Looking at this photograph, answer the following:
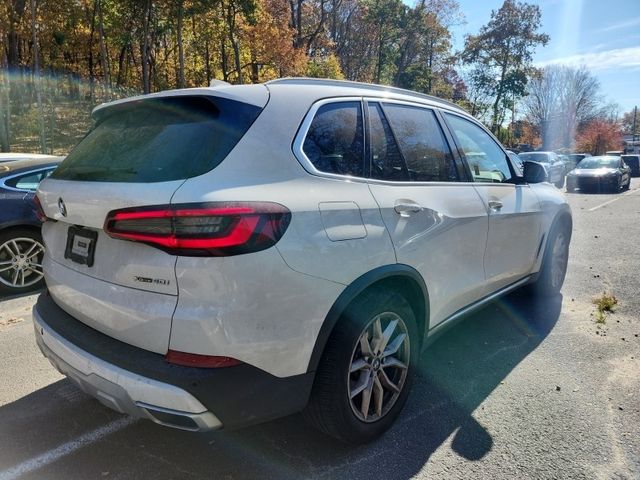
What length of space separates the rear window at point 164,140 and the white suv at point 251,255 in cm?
1

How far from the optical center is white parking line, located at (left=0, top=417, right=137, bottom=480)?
242 centimetres

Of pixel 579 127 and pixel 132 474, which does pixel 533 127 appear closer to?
pixel 579 127

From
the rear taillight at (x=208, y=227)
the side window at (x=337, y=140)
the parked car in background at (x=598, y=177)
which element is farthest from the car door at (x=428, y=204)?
the parked car in background at (x=598, y=177)

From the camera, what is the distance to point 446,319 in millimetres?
3176

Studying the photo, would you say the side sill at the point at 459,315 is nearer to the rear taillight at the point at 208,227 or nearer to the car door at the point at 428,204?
the car door at the point at 428,204

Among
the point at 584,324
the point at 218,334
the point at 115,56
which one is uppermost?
the point at 115,56

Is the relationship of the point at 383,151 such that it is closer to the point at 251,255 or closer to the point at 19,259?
the point at 251,255

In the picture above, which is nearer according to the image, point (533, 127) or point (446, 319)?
point (446, 319)

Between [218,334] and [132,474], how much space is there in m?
1.07

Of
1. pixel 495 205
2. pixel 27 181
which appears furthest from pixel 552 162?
pixel 27 181

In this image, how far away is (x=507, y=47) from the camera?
1732 inches

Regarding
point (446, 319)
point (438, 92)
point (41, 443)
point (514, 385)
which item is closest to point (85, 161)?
point (41, 443)

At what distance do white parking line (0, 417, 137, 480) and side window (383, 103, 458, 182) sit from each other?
7.44 ft

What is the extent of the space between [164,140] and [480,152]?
8.33 feet
